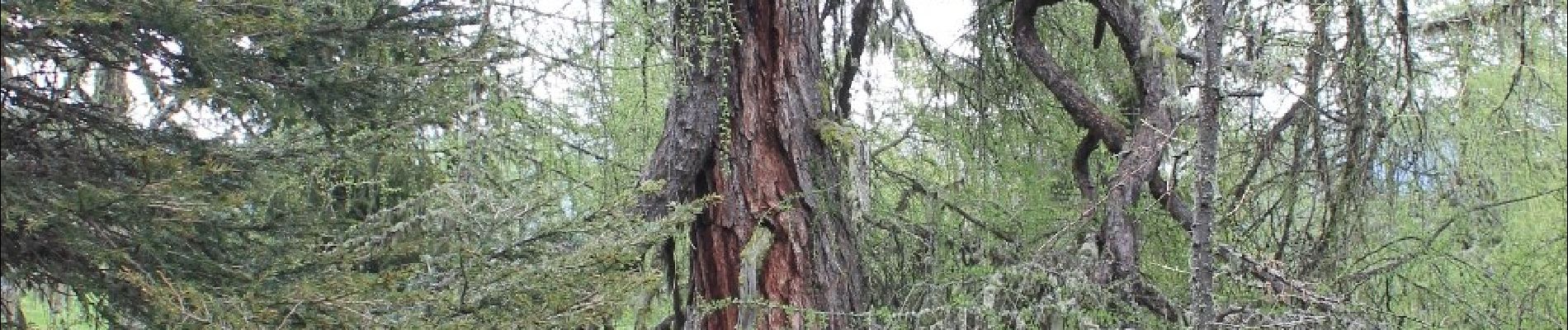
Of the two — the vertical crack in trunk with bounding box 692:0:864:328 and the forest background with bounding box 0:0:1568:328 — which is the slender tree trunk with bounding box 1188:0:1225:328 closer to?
the forest background with bounding box 0:0:1568:328

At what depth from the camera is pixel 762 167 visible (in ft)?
11.1

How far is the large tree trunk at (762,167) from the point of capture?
3328 millimetres

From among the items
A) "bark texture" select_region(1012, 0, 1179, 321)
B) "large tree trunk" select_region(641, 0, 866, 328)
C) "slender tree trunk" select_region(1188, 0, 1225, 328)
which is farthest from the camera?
"bark texture" select_region(1012, 0, 1179, 321)

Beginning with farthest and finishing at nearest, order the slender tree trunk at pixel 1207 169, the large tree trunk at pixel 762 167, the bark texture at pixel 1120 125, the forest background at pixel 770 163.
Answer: the bark texture at pixel 1120 125
the large tree trunk at pixel 762 167
the forest background at pixel 770 163
the slender tree trunk at pixel 1207 169

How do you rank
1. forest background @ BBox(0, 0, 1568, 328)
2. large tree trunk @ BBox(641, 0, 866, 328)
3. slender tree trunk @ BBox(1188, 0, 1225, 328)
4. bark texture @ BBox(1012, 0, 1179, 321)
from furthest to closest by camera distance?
bark texture @ BBox(1012, 0, 1179, 321), large tree trunk @ BBox(641, 0, 866, 328), forest background @ BBox(0, 0, 1568, 328), slender tree trunk @ BBox(1188, 0, 1225, 328)

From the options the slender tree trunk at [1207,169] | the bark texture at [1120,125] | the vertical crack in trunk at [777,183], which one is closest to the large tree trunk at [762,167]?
the vertical crack in trunk at [777,183]

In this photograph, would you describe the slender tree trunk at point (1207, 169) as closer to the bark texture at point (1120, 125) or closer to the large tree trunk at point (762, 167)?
the bark texture at point (1120, 125)

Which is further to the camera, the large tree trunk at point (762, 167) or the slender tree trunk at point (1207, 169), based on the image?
the large tree trunk at point (762, 167)

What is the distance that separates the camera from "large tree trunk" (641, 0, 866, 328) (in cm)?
333

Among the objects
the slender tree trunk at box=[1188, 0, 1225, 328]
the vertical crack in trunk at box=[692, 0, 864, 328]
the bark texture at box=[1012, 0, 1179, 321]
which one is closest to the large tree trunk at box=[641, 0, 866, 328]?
the vertical crack in trunk at box=[692, 0, 864, 328]

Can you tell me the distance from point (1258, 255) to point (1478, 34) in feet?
2.84

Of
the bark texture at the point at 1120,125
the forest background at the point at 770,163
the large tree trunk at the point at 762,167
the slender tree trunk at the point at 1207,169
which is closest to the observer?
the slender tree trunk at the point at 1207,169

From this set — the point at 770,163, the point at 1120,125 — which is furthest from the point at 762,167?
the point at 1120,125

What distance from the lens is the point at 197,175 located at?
10.1ft
